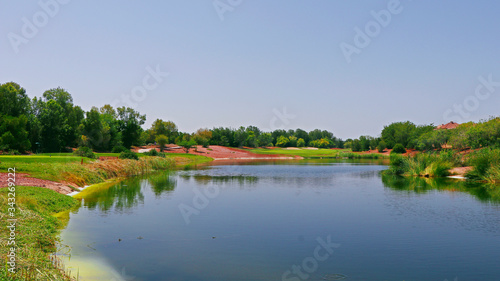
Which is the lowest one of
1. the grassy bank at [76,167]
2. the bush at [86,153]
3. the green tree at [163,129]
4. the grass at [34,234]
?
the grass at [34,234]

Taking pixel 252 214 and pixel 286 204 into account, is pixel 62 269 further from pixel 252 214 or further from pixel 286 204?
pixel 286 204

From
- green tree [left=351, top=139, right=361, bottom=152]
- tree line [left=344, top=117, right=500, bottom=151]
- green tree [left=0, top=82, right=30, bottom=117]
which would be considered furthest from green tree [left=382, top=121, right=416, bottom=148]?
green tree [left=0, top=82, right=30, bottom=117]

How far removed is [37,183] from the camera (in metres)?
19.7

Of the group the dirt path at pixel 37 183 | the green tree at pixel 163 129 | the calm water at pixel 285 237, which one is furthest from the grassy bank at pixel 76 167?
the green tree at pixel 163 129

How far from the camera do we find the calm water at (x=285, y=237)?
9867mm

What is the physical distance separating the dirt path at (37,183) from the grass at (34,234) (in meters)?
1.78

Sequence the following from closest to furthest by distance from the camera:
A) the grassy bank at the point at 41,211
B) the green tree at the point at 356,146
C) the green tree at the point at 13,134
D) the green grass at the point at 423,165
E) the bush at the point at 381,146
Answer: the grassy bank at the point at 41,211
the green grass at the point at 423,165
the green tree at the point at 13,134
the bush at the point at 381,146
the green tree at the point at 356,146

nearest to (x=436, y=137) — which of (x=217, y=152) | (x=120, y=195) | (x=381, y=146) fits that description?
(x=381, y=146)

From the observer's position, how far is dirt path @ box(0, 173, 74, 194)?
1901 cm

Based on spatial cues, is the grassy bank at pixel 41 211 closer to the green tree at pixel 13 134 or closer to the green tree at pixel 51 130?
the green tree at pixel 13 134

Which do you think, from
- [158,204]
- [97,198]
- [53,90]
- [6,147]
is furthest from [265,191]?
[53,90]

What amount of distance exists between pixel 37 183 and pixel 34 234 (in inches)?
401

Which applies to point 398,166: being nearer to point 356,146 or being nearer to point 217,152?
point 217,152

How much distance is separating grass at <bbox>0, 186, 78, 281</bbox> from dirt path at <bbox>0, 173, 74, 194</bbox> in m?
1.78
